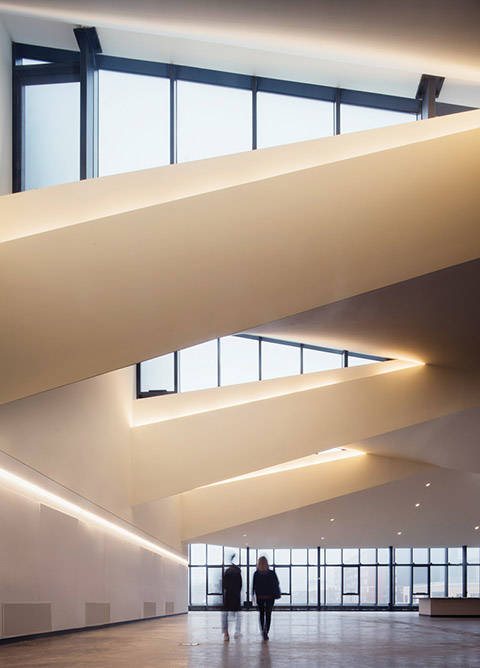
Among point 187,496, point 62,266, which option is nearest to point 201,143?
point 62,266

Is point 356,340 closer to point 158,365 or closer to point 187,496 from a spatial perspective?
point 158,365

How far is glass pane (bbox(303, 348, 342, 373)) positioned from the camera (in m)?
24.0

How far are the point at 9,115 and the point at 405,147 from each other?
7389 mm

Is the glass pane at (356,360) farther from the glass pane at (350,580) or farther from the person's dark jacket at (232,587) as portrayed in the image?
the glass pane at (350,580)

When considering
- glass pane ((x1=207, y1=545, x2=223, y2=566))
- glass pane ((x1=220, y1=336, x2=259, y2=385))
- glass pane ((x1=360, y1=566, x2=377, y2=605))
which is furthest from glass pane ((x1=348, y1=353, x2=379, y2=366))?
glass pane ((x1=360, y1=566, x2=377, y2=605))

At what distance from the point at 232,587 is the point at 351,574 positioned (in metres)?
30.5

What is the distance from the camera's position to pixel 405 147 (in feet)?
33.4

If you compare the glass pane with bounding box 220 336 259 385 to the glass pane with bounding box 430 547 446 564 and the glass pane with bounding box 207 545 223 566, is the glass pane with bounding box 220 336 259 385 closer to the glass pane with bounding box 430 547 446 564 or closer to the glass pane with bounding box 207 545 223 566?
the glass pane with bounding box 207 545 223 566

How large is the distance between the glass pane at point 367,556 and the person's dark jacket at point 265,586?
103 ft

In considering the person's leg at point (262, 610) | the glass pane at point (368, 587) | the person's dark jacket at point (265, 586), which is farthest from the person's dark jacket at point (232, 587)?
the glass pane at point (368, 587)

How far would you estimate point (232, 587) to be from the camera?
14.8 metres

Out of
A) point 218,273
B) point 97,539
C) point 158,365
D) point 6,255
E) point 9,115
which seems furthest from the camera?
point 158,365

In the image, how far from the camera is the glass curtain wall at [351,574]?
42.8m

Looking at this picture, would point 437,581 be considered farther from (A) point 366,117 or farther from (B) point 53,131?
(B) point 53,131
